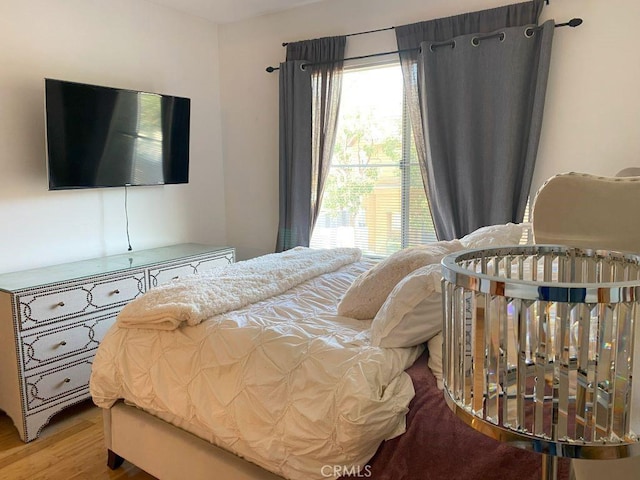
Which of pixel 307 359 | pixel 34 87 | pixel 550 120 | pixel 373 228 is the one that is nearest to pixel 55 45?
pixel 34 87

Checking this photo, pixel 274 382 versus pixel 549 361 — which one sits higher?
pixel 549 361

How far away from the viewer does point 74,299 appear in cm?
272

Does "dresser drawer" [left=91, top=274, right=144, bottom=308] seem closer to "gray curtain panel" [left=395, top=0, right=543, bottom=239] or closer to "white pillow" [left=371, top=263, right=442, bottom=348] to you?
"white pillow" [left=371, top=263, right=442, bottom=348]

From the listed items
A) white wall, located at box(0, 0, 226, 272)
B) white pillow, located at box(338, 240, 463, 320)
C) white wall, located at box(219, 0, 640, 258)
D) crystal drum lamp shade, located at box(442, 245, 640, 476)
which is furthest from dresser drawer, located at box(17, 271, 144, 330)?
crystal drum lamp shade, located at box(442, 245, 640, 476)

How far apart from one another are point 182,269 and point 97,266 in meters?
0.57

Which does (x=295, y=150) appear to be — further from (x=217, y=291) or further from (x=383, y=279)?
(x=383, y=279)

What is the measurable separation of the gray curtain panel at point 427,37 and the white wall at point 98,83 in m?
1.89

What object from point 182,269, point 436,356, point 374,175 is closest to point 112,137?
point 182,269

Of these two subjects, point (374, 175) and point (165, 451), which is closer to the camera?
point (165, 451)

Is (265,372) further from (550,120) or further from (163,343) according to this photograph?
(550,120)

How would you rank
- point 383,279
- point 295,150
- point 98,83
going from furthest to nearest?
point 295,150 → point 98,83 → point 383,279

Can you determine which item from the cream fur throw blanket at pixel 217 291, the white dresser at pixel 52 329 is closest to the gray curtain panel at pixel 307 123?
the cream fur throw blanket at pixel 217 291

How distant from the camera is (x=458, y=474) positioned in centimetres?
125

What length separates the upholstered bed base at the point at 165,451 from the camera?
1715 millimetres
